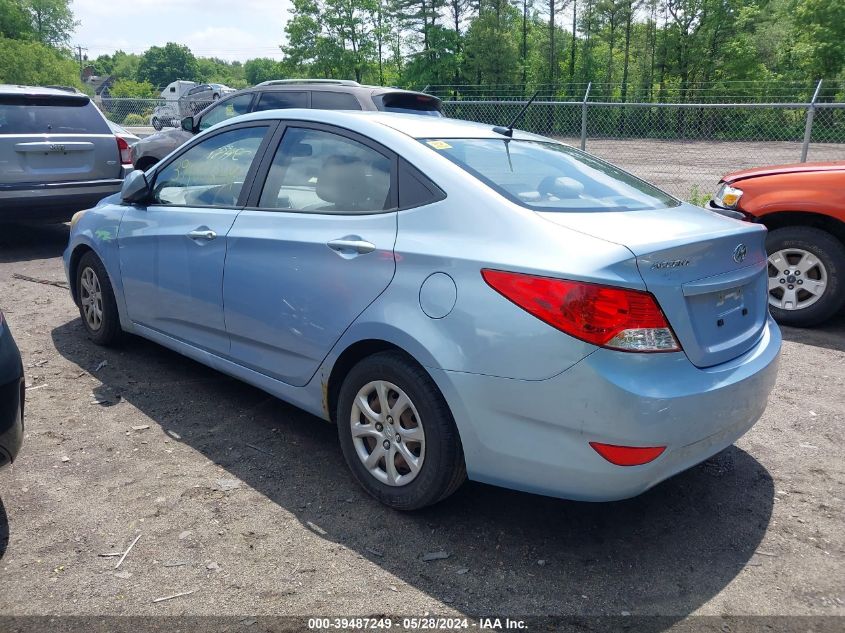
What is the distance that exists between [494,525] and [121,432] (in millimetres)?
2075

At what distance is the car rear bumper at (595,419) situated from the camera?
Answer: 2.47 metres

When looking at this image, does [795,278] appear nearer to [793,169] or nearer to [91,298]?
[793,169]

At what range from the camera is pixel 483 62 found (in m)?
47.7

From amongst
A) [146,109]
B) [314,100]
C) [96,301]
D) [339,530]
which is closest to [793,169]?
[339,530]

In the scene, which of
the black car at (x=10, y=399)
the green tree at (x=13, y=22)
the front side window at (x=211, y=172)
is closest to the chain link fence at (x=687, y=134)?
the front side window at (x=211, y=172)

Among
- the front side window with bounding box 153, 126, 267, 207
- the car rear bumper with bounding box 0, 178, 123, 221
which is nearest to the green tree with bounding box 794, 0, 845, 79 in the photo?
the car rear bumper with bounding box 0, 178, 123, 221

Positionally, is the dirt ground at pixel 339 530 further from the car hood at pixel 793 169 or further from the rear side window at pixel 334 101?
the rear side window at pixel 334 101

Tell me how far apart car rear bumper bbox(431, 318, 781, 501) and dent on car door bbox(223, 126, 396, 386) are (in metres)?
0.65

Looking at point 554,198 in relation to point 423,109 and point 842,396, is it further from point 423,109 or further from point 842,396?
point 423,109

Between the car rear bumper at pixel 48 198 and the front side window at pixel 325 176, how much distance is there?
522 centimetres

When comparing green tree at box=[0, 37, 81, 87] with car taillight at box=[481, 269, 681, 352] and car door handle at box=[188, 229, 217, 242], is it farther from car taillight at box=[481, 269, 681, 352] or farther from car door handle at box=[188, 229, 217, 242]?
car taillight at box=[481, 269, 681, 352]

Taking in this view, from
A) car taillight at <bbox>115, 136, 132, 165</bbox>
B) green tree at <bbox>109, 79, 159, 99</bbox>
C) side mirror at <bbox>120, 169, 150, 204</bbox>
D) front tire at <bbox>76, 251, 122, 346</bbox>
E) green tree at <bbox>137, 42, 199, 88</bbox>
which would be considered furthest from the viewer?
green tree at <bbox>137, 42, 199, 88</bbox>

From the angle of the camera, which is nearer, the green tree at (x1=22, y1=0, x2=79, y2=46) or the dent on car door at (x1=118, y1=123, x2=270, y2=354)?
the dent on car door at (x1=118, y1=123, x2=270, y2=354)

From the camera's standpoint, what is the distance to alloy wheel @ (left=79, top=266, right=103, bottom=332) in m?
4.96
